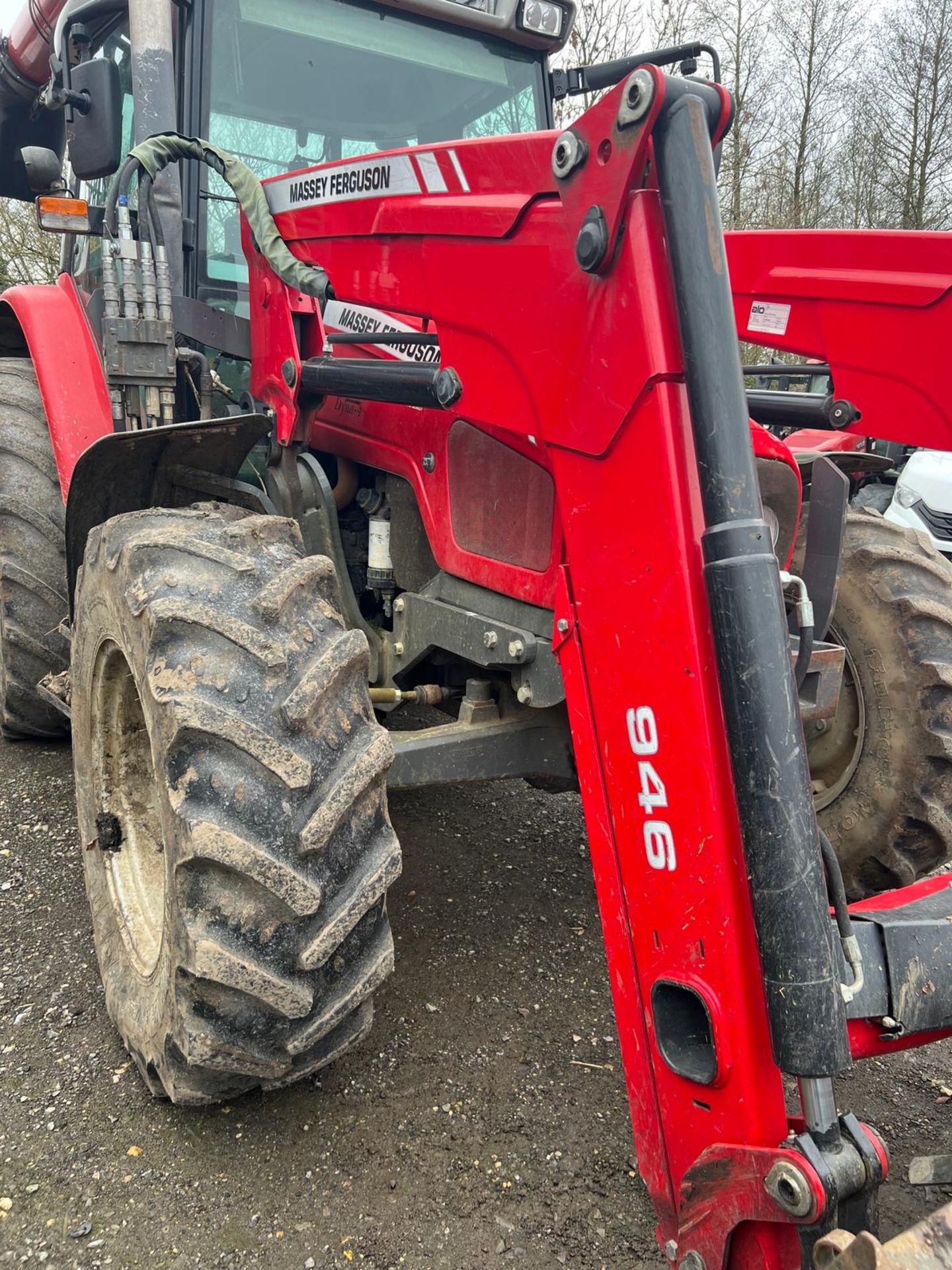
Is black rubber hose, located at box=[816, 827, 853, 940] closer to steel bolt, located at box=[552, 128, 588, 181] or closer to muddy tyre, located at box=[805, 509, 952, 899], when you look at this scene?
steel bolt, located at box=[552, 128, 588, 181]

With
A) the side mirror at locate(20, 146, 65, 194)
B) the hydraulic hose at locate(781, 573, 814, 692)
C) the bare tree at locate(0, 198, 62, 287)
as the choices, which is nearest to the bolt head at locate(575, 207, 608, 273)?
the hydraulic hose at locate(781, 573, 814, 692)

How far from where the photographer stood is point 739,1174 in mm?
1290

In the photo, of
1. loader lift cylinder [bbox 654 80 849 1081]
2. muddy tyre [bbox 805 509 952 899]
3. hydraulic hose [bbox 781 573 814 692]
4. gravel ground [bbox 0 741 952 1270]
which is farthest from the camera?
muddy tyre [bbox 805 509 952 899]

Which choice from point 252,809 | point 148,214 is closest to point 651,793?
point 252,809

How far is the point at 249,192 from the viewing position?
2.42 m

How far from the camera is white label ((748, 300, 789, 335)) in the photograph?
2592 millimetres

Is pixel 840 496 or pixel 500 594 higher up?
pixel 840 496

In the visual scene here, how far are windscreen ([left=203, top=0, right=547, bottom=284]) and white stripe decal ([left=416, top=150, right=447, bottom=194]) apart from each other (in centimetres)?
107

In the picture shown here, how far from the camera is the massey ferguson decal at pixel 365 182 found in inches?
73.4

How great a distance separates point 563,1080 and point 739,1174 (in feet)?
3.20

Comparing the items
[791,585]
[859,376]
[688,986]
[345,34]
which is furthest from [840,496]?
[345,34]

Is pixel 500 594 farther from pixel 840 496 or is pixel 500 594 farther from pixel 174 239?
pixel 174 239

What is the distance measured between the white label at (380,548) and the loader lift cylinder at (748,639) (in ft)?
4.47

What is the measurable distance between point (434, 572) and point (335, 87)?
60.2 inches
